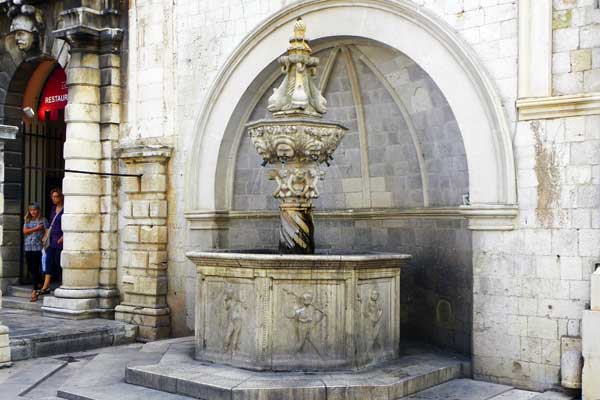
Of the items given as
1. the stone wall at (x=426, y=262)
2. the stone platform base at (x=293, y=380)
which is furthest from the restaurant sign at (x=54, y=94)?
the stone platform base at (x=293, y=380)

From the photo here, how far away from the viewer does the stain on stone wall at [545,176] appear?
7113 mm

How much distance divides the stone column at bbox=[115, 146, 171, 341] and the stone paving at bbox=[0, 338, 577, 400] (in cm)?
134

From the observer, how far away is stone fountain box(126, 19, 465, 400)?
6734 mm

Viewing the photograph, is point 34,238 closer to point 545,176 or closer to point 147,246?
point 147,246

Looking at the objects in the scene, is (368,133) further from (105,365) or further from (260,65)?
(105,365)

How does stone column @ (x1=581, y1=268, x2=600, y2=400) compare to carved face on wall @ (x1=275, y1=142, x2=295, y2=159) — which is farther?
carved face on wall @ (x1=275, y1=142, x2=295, y2=159)

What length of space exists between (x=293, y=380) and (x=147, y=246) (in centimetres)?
459

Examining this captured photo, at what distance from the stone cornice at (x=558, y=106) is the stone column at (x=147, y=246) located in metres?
5.06

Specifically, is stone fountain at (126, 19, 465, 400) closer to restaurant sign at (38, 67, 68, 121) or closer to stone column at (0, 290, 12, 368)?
stone column at (0, 290, 12, 368)

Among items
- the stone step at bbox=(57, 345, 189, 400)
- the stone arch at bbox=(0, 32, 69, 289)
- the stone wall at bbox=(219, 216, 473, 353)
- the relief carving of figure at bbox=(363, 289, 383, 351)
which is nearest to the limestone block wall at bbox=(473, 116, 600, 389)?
the stone wall at bbox=(219, 216, 473, 353)

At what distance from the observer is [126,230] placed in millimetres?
10836

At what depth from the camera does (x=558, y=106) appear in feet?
23.1

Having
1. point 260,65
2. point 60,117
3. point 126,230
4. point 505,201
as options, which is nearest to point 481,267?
point 505,201

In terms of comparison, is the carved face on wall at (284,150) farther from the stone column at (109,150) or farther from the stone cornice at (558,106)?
the stone column at (109,150)
